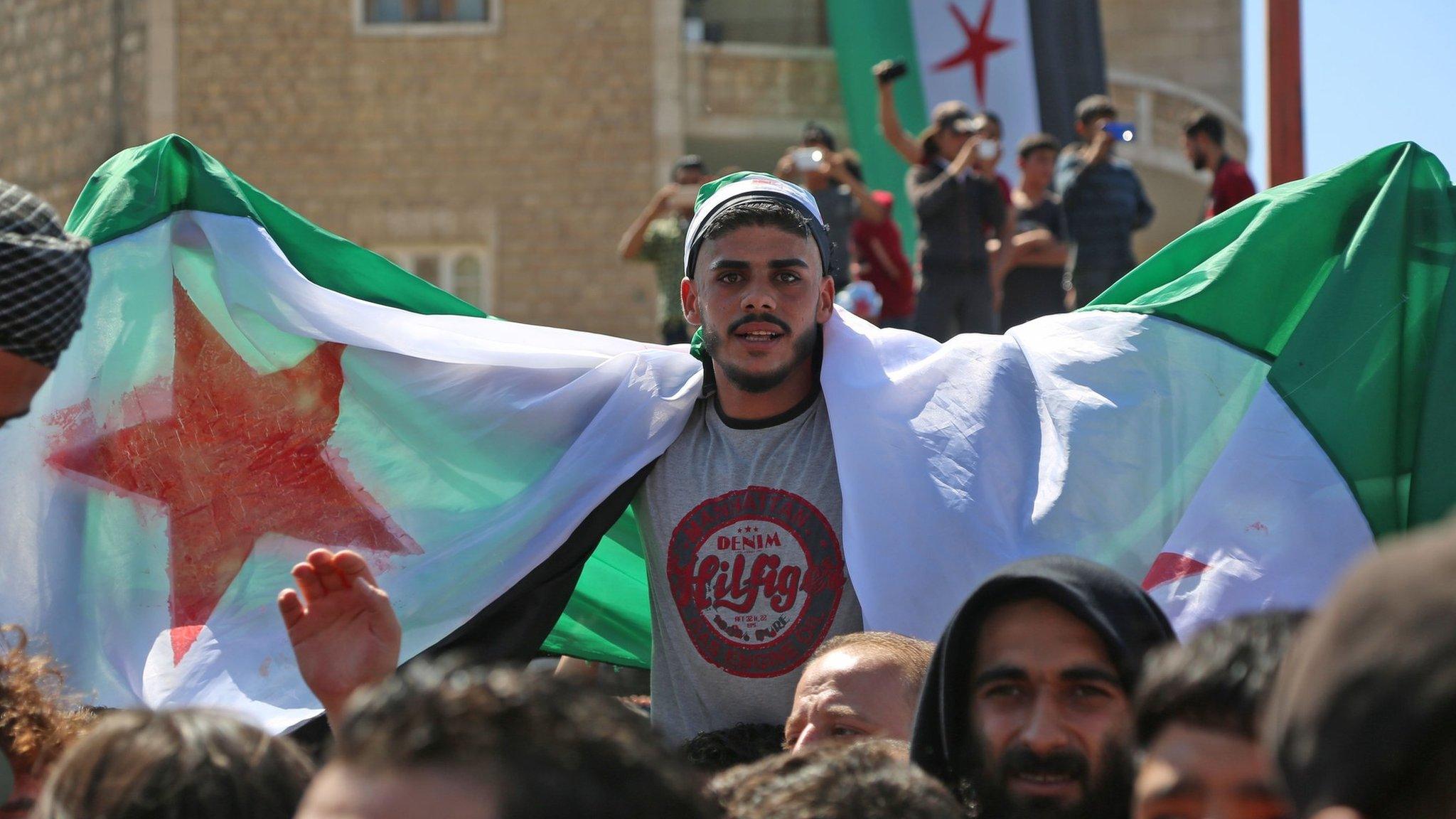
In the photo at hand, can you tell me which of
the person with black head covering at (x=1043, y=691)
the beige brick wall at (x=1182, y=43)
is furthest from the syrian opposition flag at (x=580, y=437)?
the beige brick wall at (x=1182, y=43)

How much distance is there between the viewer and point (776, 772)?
2.22 m

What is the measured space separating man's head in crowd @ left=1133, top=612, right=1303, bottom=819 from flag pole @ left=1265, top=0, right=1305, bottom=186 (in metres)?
5.98

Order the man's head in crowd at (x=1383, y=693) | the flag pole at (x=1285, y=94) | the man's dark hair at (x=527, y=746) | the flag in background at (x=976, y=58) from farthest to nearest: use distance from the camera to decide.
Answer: the flag in background at (x=976, y=58), the flag pole at (x=1285, y=94), the man's dark hair at (x=527, y=746), the man's head in crowd at (x=1383, y=693)

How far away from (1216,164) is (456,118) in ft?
36.5

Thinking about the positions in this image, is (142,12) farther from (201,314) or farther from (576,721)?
(576,721)

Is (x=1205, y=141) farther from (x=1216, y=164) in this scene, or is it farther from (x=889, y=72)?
(x=889, y=72)

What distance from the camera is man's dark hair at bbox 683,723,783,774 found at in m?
3.67

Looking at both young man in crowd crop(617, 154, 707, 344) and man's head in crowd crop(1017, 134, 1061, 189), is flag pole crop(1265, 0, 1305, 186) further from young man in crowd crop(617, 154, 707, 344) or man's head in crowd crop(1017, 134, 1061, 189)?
young man in crowd crop(617, 154, 707, 344)

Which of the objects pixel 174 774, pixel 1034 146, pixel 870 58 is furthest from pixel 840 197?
pixel 174 774

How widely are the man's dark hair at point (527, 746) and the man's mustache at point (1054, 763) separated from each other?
3.22ft

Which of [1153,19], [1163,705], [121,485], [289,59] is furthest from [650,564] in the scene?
[1153,19]

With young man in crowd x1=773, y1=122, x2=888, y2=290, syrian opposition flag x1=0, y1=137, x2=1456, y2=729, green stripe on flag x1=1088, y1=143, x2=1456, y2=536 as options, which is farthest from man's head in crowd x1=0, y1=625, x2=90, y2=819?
young man in crowd x1=773, y1=122, x2=888, y2=290

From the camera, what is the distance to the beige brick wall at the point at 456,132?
1797cm

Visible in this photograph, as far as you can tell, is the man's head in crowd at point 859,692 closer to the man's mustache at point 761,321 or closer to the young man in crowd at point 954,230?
the man's mustache at point 761,321
